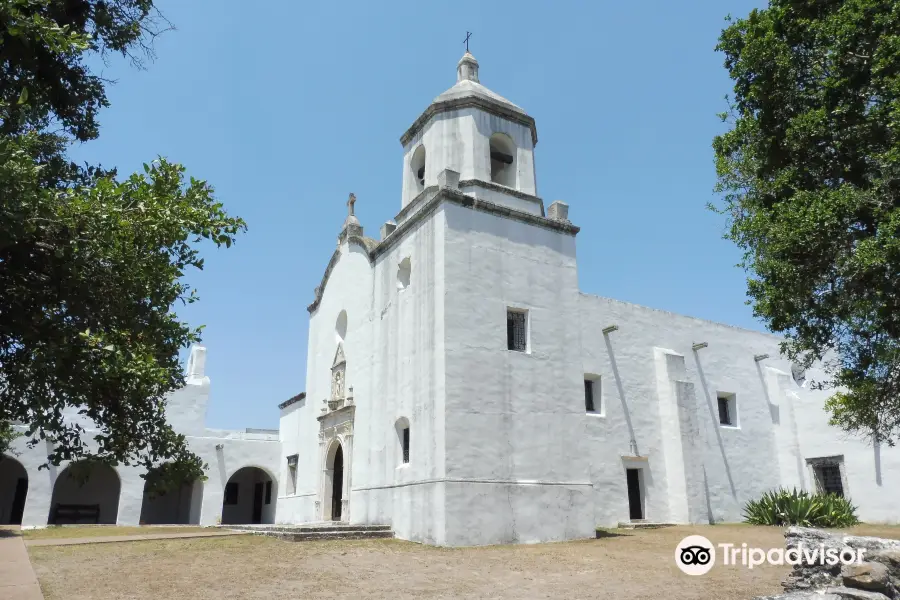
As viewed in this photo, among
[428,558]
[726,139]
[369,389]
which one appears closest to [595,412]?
[369,389]

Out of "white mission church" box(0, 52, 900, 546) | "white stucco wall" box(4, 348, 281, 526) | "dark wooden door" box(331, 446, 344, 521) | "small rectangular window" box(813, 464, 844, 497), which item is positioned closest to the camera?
"white mission church" box(0, 52, 900, 546)

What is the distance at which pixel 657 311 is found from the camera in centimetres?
2075

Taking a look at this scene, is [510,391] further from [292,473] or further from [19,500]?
[19,500]

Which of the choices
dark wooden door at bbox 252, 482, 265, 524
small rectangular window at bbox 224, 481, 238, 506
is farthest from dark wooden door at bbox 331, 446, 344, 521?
small rectangular window at bbox 224, 481, 238, 506

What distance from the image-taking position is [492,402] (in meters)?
14.1

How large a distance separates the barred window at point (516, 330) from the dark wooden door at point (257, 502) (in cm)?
1617

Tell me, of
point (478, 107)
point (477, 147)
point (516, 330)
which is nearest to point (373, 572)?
point (516, 330)

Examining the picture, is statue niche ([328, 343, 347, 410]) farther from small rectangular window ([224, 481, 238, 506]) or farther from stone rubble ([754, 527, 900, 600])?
stone rubble ([754, 527, 900, 600])

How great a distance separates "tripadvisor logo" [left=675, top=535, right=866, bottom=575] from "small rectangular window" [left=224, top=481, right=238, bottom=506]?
20.5m

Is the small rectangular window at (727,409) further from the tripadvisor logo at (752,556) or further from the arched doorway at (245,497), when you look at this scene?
the arched doorway at (245,497)

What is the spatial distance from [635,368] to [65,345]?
55.3 ft

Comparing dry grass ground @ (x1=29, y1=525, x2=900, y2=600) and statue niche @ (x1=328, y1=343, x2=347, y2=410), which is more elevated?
statue niche @ (x1=328, y1=343, x2=347, y2=410)

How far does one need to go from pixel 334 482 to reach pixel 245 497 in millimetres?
11116

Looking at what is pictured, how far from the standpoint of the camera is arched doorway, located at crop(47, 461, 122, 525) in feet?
75.4
